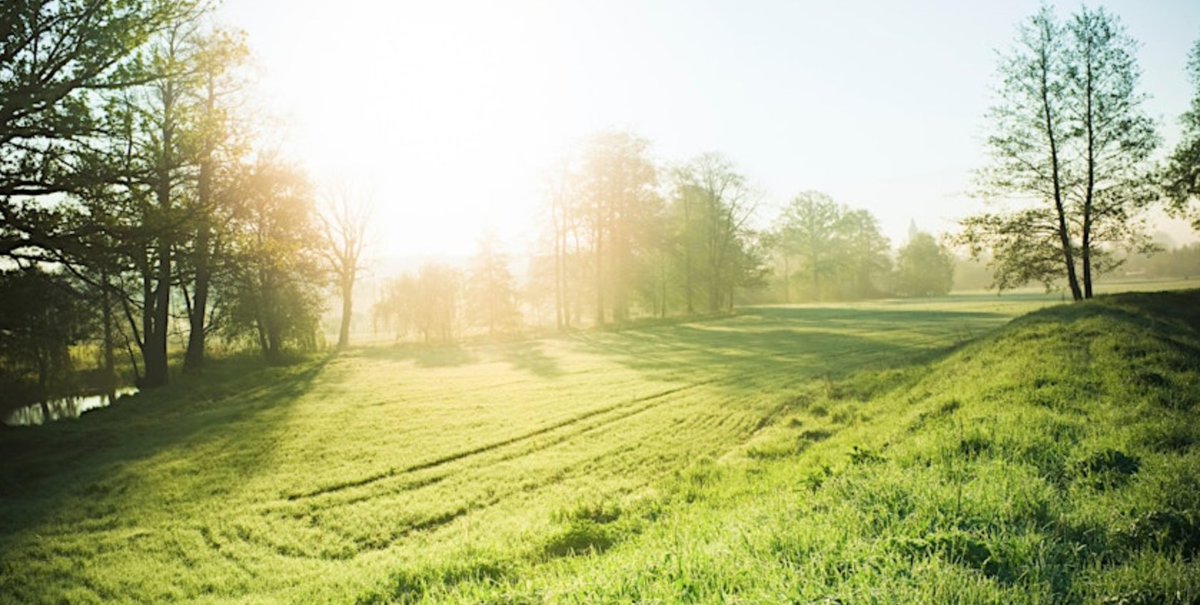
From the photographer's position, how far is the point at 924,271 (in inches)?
3332

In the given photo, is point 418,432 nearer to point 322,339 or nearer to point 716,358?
point 716,358

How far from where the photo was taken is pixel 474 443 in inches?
484

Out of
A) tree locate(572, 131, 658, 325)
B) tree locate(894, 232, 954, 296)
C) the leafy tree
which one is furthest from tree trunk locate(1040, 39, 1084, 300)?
tree locate(894, 232, 954, 296)

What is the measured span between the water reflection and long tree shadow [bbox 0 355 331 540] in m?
4.56

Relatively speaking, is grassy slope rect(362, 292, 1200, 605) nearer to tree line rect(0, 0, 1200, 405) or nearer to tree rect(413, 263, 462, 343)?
tree line rect(0, 0, 1200, 405)

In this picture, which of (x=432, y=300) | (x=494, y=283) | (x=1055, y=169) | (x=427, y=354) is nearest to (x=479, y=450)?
(x=427, y=354)

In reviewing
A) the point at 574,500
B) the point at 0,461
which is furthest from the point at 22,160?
the point at 574,500

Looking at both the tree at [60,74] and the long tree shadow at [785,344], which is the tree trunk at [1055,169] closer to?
the long tree shadow at [785,344]

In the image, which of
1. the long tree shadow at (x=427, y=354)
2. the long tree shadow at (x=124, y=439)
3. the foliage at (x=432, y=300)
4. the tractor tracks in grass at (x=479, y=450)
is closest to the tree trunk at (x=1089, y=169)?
the tractor tracks in grass at (x=479, y=450)

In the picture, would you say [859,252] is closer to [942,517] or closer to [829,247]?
[829,247]

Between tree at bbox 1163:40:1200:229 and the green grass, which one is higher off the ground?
tree at bbox 1163:40:1200:229

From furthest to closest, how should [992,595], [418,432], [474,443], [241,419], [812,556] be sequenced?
[241,419] < [418,432] < [474,443] < [812,556] < [992,595]

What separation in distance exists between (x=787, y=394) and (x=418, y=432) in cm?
1049

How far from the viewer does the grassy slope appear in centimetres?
329
